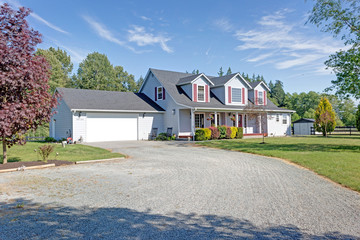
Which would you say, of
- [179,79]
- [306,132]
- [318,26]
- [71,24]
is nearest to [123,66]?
[179,79]

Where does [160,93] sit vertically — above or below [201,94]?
above

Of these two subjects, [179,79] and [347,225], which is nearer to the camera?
[347,225]

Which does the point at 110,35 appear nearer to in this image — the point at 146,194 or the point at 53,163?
the point at 53,163

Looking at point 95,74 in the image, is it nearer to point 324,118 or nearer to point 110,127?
point 110,127

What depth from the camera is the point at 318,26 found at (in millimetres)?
16578

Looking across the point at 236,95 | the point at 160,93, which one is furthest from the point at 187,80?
the point at 236,95

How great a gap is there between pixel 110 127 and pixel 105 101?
2830 millimetres

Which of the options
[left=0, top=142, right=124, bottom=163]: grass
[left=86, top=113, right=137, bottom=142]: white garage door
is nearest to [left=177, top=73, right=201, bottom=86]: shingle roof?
[left=86, top=113, right=137, bottom=142]: white garage door

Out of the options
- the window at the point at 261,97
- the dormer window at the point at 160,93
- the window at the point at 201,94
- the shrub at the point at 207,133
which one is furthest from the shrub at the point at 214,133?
the window at the point at 261,97

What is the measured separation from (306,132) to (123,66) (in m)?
37.1

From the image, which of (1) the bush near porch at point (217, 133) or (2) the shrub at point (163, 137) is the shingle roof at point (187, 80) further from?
(2) the shrub at point (163, 137)

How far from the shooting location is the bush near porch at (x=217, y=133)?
21320mm

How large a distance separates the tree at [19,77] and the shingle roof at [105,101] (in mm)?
10764

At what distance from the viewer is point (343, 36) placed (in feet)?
53.3
